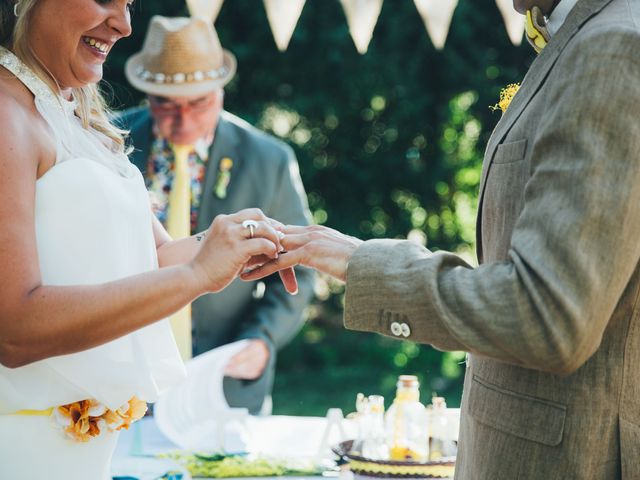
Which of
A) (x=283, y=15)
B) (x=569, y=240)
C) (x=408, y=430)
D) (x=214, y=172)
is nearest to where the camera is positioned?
(x=569, y=240)

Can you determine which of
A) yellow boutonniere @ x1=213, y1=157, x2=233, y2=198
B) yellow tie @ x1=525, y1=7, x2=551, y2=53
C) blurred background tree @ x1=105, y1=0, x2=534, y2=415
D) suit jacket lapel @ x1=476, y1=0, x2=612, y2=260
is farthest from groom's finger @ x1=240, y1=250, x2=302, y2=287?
blurred background tree @ x1=105, y1=0, x2=534, y2=415

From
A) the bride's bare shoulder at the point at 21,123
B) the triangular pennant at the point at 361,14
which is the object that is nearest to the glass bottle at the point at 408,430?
the bride's bare shoulder at the point at 21,123

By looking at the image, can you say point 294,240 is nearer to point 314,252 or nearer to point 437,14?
point 314,252

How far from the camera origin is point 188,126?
13.6 feet

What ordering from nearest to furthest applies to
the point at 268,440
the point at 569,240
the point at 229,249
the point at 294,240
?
the point at 569,240, the point at 229,249, the point at 294,240, the point at 268,440

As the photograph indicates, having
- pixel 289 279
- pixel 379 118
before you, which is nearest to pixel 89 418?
pixel 289 279

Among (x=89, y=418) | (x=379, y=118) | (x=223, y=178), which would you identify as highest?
(x=89, y=418)

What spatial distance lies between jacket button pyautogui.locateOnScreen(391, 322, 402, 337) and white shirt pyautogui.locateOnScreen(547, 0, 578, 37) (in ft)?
1.91

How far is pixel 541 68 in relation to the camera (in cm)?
160

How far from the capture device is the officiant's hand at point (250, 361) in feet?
12.7

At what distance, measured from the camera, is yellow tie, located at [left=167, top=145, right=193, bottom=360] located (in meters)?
3.91

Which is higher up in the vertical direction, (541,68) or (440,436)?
(541,68)

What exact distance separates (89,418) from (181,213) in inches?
88.8

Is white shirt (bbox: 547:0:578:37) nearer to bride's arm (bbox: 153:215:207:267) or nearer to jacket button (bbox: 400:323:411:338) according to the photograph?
jacket button (bbox: 400:323:411:338)
